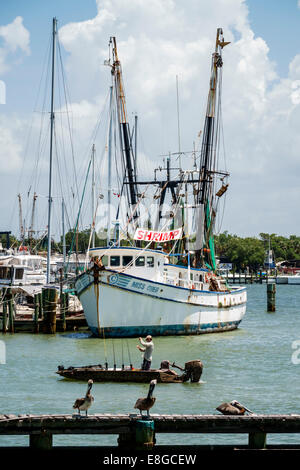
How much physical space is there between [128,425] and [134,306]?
26.0 meters

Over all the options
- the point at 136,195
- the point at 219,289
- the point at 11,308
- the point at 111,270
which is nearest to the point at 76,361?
the point at 111,270

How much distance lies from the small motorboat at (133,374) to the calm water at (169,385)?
302 mm

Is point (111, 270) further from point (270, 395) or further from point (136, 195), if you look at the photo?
point (136, 195)

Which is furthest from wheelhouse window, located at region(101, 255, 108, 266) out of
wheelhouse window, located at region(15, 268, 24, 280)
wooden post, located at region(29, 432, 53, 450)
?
wooden post, located at region(29, 432, 53, 450)

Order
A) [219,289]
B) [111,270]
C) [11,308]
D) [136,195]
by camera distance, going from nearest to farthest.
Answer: [111,270], [11,308], [219,289], [136,195]

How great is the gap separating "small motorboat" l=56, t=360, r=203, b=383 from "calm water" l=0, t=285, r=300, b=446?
11.9 inches

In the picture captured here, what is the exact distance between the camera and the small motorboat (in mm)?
26062

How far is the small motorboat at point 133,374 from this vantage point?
2606cm

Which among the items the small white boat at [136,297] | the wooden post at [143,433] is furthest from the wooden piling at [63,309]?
the wooden post at [143,433]

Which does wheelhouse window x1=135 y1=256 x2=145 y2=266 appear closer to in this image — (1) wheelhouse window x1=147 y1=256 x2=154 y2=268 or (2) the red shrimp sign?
(1) wheelhouse window x1=147 y1=256 x2=154 y2=268

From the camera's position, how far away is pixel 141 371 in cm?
2598

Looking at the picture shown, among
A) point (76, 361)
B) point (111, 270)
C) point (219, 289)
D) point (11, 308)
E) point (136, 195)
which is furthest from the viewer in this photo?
point (136, 195)

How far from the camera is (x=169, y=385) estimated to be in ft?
85.4
